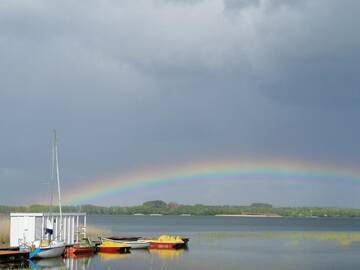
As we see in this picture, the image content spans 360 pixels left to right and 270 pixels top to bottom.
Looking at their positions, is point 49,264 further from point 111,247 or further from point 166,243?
point 166,243

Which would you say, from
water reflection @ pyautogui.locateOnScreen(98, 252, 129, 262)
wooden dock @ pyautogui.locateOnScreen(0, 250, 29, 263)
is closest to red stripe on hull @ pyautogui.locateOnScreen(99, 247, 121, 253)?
water reflection @ pyautogui.locateOnScreen(98, 252, 129, 262)

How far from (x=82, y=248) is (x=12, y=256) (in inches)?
473

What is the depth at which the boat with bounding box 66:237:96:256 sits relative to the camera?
64088mm

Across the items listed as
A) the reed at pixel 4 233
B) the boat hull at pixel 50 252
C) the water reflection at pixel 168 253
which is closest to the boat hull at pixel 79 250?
the boat hull at pixel 50 252

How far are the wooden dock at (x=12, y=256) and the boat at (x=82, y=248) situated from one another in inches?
310

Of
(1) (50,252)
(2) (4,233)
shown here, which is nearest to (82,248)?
(1) (50,252)

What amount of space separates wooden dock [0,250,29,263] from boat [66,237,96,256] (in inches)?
310

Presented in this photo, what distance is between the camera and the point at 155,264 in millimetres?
59312

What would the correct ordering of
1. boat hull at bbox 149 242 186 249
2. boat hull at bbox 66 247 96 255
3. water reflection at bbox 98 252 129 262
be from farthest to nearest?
1. boat hull at bbox 149 242 186 249
2. boat hull at bbox 66 247 96 255
3. water reflection at bbox 98 252 129 262

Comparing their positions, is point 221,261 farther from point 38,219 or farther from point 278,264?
point 38,219

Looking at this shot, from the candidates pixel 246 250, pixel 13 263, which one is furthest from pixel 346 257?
pixel 13 263

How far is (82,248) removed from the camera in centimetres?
6562

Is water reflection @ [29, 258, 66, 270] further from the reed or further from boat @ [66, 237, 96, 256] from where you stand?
the reed

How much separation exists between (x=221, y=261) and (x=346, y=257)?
59.1 feet
